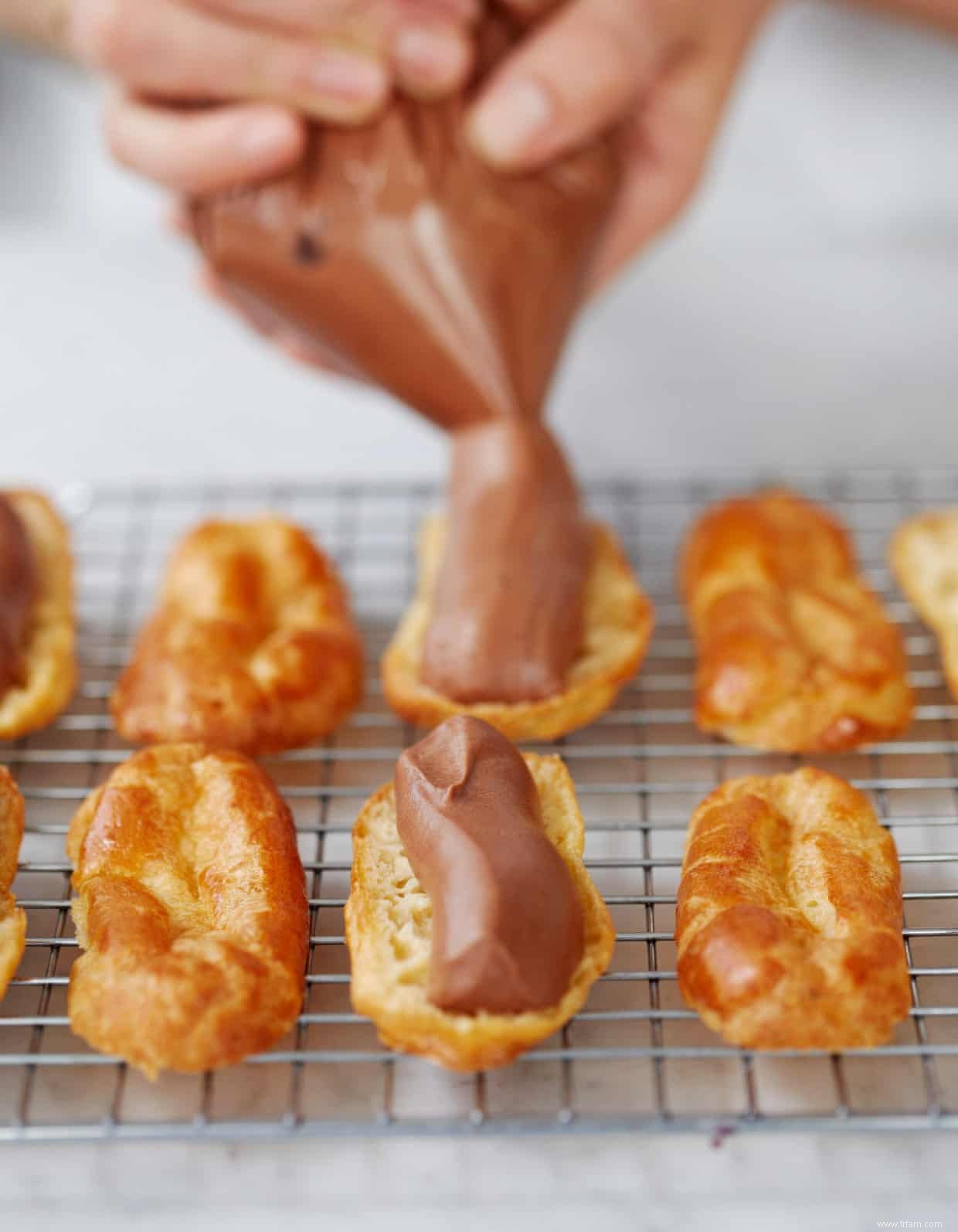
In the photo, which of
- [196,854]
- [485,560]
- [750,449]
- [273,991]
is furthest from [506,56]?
[273,991]

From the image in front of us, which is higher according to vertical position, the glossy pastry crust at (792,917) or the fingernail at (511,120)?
the fingernail at (511,120)

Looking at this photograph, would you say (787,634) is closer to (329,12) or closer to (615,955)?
(615,955)

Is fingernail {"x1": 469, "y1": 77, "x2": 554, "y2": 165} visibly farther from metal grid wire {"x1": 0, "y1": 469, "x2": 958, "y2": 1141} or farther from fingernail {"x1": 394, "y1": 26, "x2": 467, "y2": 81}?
metal grid wire {"x1": 0, "y1": 469, "x2": 958, "y2": 1141}

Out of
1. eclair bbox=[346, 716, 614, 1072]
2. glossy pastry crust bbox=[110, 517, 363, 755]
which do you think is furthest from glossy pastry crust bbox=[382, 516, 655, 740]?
eclair bbox=[346, 716, 614, 1072]

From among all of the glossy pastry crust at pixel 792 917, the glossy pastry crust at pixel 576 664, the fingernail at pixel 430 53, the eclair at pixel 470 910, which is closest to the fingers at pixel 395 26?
the fingernail at pixel 430 53

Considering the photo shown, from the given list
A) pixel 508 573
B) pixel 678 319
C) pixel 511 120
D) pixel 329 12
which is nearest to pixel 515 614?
pixel 508 573

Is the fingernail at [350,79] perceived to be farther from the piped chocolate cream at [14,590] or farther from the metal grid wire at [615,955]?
the piped chocolate cream at [14,590]

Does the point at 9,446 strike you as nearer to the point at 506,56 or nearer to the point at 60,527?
the point at 60,527
